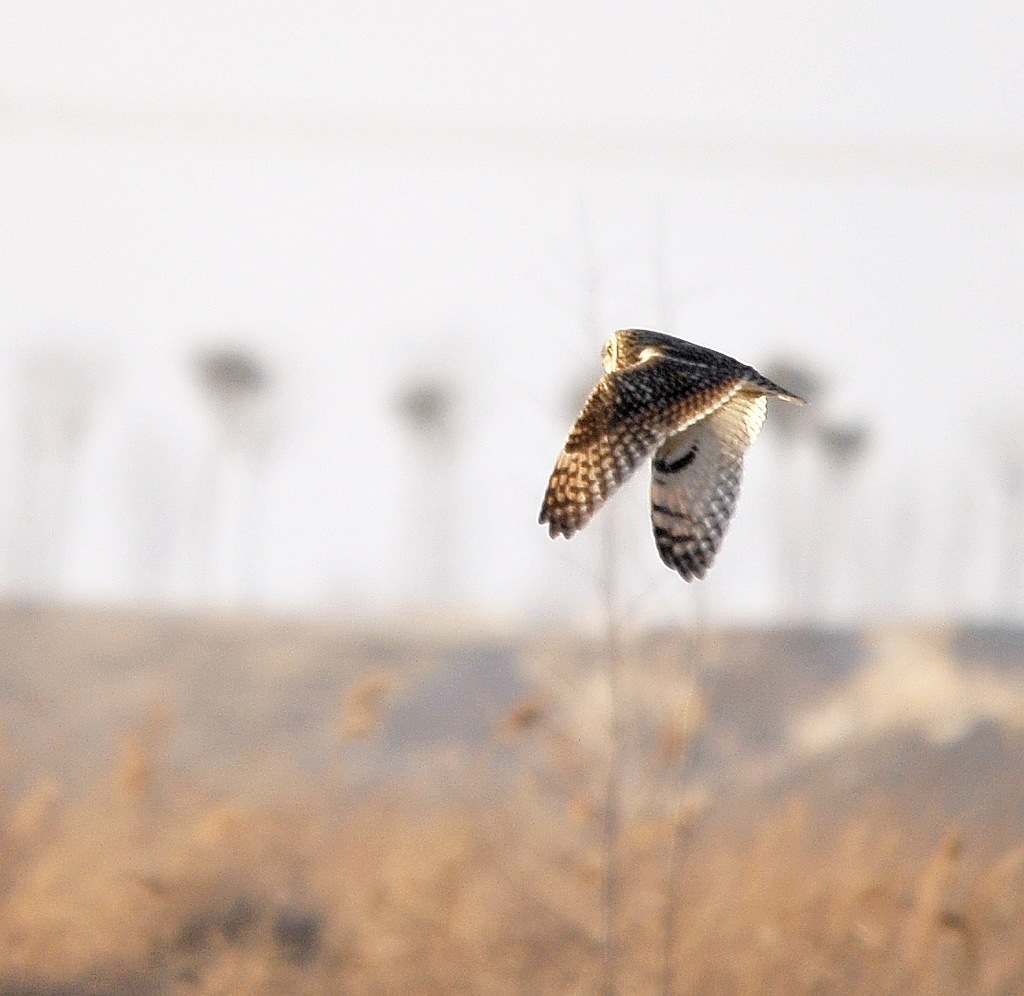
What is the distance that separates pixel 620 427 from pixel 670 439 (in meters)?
0.37

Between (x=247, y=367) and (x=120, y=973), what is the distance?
37.7 meters

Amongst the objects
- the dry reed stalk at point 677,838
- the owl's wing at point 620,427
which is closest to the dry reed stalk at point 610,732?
the dry reed stalk at point 677,838

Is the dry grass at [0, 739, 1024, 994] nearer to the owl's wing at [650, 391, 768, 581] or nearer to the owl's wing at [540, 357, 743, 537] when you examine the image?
the owl's wing at [650, 391, 768, 581]

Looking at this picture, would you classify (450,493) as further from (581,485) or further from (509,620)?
(581,485)

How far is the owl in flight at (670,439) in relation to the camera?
9.53 feet

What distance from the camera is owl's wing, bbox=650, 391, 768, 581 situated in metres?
3.11

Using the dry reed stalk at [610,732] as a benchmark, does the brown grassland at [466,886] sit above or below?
below

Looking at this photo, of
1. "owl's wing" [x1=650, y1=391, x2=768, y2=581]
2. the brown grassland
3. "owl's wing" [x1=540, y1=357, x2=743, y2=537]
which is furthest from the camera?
the brown grassland

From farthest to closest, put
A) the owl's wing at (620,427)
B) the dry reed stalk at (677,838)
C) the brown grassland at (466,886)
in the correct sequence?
the brown grassland at (466,886)
the dry reed stalk at (677,838)
the owl's wing at (620,427)

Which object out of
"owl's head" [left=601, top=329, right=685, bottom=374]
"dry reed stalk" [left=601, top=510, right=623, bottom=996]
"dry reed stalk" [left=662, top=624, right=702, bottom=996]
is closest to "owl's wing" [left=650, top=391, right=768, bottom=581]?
"owl's head" [left=601, top=329, right=685, bottom=374]

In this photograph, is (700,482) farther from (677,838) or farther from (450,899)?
(450,899)

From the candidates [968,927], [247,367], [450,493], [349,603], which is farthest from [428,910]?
[349,603]

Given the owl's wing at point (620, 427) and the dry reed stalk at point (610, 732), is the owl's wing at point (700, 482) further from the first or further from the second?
the dry reed stalk at point (610, 732)

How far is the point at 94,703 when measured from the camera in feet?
112
